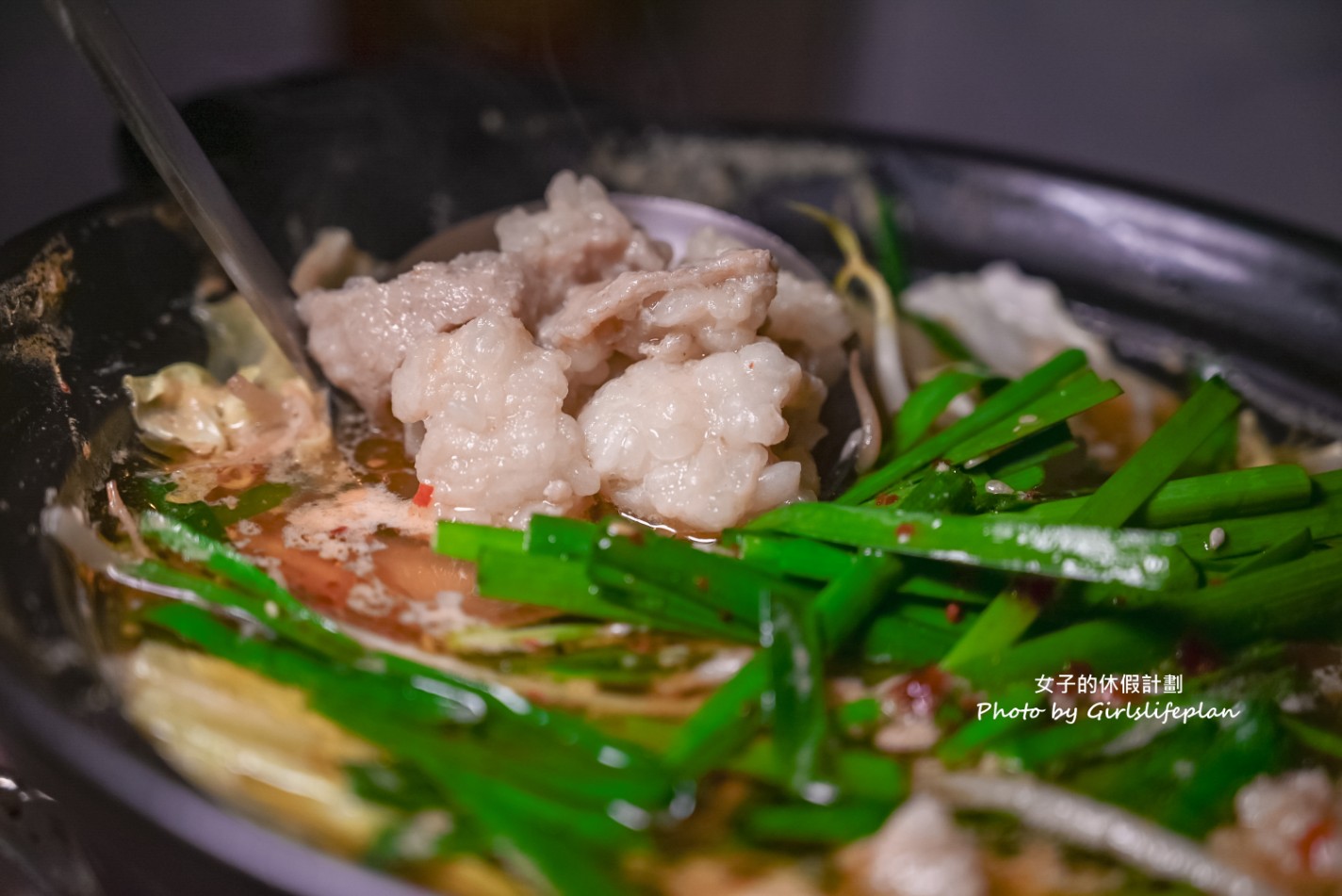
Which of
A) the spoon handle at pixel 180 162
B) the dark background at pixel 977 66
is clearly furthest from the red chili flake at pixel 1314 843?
the dark background at pixel 977 66

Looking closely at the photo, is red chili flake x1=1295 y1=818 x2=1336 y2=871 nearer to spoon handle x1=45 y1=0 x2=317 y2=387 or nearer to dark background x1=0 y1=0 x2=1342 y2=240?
spoon handle x1=45 y1=0 x2=317 y2=387

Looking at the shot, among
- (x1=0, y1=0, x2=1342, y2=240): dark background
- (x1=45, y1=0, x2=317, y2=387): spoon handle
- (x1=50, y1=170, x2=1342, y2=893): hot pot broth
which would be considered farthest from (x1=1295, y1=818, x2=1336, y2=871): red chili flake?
(x1=0, y1=0, x2=1342, y2=240): dark background

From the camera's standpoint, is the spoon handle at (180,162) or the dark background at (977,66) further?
the dark background at (977,66)

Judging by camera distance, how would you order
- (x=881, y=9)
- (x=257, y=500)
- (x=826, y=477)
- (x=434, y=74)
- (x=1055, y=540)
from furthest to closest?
(x=881, y=9)
(x=434, y=74)
(x=826, y=477)
(x=257, y=500)
(x=1055, y=540)

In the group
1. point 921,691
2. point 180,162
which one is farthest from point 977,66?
point 921,691

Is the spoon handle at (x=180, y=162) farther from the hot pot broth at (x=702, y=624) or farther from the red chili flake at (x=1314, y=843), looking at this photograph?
the red chili flake at (x=1314, y=843)

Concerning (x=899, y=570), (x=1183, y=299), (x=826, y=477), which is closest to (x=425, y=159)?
(x=826, y=477)

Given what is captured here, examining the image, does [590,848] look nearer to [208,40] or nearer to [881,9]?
[208,40]
